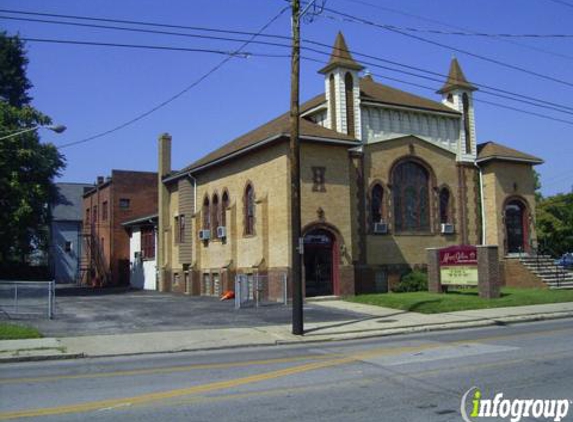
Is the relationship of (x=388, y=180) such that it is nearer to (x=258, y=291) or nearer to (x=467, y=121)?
(x=467, y=121)

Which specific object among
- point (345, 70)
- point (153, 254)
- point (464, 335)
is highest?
point (345, 70)

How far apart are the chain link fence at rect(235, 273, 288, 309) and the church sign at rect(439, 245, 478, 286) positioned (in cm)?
677

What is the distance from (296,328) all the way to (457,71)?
886 inches

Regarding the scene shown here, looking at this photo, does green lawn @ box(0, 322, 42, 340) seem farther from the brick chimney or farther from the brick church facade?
the brick chimney

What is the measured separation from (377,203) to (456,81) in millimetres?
8696

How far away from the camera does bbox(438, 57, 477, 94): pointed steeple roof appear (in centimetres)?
3369

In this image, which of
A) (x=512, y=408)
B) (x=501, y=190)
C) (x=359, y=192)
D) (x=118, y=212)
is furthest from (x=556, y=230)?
(x=512, y=408)

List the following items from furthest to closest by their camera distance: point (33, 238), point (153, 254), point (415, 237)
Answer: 1. point (153, 254)
2. point (33, 238)
3. point (415, 237)

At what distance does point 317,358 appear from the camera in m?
12.7

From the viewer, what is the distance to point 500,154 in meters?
33.0

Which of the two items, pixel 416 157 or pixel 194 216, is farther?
pixel 194 216

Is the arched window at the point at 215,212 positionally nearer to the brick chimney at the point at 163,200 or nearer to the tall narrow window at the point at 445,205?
the brick chimney at the point at 163,200

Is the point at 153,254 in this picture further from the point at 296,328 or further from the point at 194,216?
the point at 296,328

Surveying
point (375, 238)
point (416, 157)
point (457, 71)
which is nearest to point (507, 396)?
point (375, 238)
